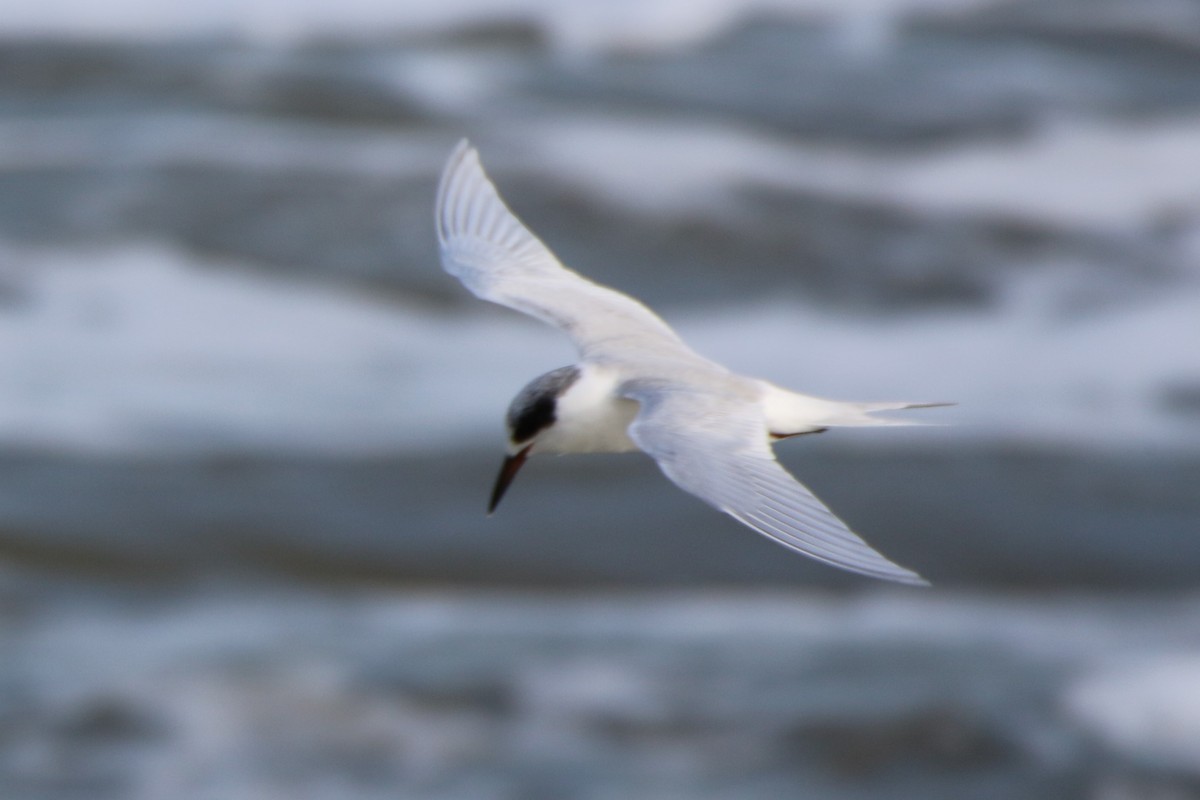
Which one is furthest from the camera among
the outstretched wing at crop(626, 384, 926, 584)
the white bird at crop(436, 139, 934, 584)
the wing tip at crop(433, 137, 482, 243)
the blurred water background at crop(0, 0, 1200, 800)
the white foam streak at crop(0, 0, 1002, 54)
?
the white foam streak at crop(0, 0, 1002, 54)

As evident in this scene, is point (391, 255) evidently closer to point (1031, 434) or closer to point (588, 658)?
point (1031, 434)

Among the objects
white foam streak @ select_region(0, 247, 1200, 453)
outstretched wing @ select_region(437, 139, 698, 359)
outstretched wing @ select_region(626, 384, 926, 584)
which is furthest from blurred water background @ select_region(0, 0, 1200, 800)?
outstretched wing @ select_region(626, 384, 926, 584)

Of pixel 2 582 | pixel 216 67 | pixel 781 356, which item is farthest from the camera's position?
pixel 216 67

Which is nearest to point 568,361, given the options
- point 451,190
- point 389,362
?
point 389,362

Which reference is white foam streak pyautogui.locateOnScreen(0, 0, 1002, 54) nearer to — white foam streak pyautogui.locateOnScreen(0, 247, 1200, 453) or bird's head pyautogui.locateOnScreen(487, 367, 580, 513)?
white foam streak pyautogui.locateOnScreen(0, 247, 1200, 453)

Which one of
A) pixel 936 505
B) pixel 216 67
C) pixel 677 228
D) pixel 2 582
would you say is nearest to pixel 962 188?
pixel 677 228

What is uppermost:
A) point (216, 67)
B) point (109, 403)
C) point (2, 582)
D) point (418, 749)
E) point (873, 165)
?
point (216, 67)

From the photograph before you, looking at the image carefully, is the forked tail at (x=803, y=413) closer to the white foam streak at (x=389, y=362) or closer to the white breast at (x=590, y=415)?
the white breast at (x=590, y=415)

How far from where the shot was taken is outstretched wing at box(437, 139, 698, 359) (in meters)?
5.51

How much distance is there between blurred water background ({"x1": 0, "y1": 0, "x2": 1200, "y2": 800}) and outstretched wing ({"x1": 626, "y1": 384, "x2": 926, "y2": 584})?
4079mm

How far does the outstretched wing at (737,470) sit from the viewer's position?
3938 millimetres

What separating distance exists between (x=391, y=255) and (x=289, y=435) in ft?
9.87

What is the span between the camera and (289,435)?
1264 centimetres

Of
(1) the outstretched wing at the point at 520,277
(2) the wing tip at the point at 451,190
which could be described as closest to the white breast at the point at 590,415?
(1) the outstretched wing at the point at 520,277
